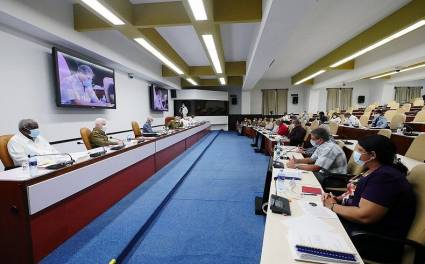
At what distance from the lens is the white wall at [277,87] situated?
43.0 ft

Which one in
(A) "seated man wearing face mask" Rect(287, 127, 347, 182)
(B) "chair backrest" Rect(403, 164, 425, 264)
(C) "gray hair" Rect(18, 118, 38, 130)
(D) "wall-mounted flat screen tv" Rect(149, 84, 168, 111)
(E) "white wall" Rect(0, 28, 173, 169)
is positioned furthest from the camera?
(D) "wall-mounted flat screen tv" Rect(149, 84, 168, 111)

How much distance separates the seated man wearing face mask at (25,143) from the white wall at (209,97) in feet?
30.6

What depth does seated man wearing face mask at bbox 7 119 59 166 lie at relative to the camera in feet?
8.40

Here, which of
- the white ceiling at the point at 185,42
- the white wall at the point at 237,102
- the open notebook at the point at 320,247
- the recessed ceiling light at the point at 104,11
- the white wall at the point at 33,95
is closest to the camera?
the open notebook at the point at 320,247

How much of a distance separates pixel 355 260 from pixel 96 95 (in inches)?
207

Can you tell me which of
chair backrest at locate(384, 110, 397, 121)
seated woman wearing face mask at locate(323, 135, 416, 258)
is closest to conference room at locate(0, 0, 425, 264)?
seated woman wearing face mask at locate(323, 135, 416, 258)

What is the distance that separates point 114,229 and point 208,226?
102 centimetres

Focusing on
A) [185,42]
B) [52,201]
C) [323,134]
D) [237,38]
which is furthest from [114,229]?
[237,38]

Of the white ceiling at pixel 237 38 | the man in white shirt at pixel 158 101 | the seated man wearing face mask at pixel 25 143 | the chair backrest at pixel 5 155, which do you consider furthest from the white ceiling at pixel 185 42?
the chair backrest at pixel 5 155

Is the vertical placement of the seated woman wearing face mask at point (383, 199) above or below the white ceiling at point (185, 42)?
below

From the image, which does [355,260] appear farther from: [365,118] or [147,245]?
[365,118]

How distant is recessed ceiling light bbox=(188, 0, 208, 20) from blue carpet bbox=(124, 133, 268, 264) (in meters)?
2.73

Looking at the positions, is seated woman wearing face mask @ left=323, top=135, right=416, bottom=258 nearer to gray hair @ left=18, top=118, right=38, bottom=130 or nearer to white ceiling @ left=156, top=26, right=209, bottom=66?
gray hair @ left=18, top=118, right=38, bottom=130

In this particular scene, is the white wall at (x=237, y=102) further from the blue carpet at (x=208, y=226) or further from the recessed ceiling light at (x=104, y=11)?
the recessed ceiling light at (x=104, y=11)
